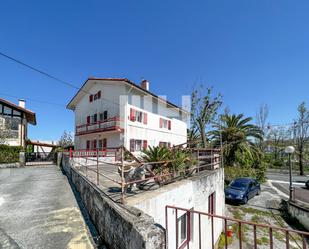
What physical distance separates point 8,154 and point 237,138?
76.8ft

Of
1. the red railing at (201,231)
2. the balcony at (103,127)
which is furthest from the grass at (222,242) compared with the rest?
the balcony at (103,127)

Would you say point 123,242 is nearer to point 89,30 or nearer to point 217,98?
point 89,30

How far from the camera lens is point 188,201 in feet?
19.6

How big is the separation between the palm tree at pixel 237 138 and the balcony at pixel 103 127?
36.0 ft

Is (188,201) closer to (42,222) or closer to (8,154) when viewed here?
(42,222)

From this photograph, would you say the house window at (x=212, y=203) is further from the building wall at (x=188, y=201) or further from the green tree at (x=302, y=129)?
the green tree at (x=302, y=129)

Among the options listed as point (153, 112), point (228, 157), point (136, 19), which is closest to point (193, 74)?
point (153, 112)

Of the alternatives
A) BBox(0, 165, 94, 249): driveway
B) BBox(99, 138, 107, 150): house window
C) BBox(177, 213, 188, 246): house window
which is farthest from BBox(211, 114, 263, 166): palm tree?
BBox(0, 165, 94, 249): driveway

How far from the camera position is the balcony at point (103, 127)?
640 inches

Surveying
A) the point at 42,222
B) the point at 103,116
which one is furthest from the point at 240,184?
the point at 103,116

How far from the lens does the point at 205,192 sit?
746cm

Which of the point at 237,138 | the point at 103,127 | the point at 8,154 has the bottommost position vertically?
the point at 8,154

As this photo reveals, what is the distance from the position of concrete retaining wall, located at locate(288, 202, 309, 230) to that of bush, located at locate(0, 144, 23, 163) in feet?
74.4

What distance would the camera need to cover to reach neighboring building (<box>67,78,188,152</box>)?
16766 mm
